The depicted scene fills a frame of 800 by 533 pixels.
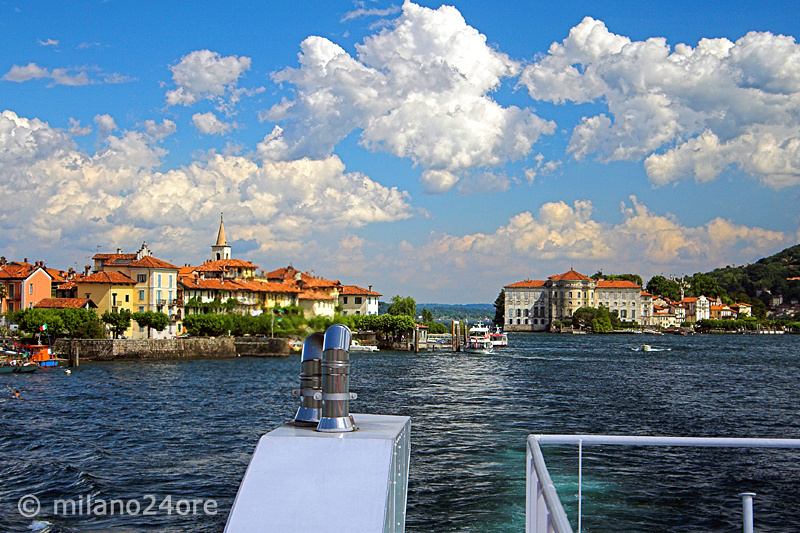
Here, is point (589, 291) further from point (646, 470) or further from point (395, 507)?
point (395, 507)

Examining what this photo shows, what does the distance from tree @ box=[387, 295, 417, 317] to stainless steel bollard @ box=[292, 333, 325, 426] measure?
111365 millimetres

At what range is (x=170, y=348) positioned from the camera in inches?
2552

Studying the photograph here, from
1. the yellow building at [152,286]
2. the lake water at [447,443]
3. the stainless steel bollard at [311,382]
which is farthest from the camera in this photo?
the yellow building at [152,286]

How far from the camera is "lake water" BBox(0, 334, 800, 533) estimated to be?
49.4 feet

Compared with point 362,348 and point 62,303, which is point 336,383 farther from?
point 362,348

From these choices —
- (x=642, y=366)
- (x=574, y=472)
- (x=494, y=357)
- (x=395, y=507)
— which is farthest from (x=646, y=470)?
(x=494, y=357)

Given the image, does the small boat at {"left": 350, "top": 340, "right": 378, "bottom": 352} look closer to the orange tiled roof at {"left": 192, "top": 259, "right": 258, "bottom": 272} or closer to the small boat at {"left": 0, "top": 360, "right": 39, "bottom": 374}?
the orange tiled roof at {"left": 192, "top": 259, "right": 258, "bottom": 272}

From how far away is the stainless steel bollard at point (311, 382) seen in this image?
380 cm

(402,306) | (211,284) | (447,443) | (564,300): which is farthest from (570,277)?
(447,443)

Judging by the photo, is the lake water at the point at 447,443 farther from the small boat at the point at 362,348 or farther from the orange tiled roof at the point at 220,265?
the orange tiled roof at the point at 220,265

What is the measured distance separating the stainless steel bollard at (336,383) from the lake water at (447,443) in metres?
10.4

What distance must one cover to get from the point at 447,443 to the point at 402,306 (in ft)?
308

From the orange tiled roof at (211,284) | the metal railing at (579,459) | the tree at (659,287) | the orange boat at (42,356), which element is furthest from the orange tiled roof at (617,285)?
the metal railing at (579,459)

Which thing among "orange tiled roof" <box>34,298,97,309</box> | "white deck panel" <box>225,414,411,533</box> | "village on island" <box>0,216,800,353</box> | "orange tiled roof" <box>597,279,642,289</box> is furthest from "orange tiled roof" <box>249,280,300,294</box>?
"orange tiled roof" <box>597,279,642,289</box>
